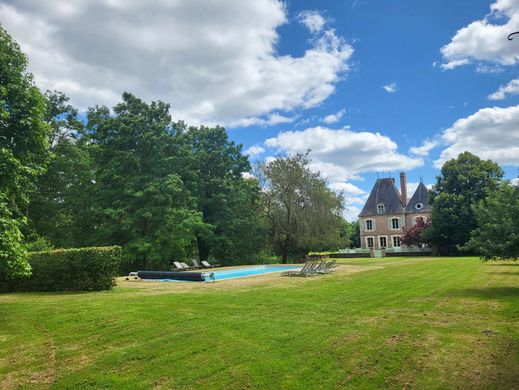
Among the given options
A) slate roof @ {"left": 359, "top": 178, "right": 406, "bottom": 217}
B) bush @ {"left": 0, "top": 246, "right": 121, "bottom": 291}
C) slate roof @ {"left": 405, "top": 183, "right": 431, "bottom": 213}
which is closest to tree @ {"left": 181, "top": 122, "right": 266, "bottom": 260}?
bush @ {"left": 0, "top": 246, "right": 121, "bottom": 291}

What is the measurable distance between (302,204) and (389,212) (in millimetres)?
28245

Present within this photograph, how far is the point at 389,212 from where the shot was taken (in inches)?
2133

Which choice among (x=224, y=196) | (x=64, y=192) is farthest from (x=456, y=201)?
(x=64, y=192)

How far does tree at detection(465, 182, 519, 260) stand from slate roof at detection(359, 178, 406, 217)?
142 ft

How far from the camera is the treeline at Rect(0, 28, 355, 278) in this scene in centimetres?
2444

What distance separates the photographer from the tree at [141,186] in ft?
78.8

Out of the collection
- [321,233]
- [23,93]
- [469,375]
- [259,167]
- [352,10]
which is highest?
[352,10]

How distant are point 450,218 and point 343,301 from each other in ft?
108

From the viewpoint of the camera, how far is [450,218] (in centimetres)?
3784

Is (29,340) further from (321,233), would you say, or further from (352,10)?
(321,233)

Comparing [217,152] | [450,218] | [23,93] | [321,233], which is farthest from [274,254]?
[23,93]

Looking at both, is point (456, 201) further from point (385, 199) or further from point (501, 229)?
point (501, 229)

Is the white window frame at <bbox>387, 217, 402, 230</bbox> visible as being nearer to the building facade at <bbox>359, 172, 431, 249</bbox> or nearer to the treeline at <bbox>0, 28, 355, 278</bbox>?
the building facade at <bbox>359, 172, 431, 249</bbox>

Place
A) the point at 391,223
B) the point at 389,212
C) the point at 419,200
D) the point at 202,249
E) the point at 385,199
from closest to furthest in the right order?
the point at 202,249 → the point at 419,200 → the point at 391,223 → the point at 389,212 → the point at 385,199
